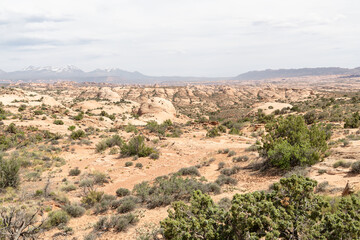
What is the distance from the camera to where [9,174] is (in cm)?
1230

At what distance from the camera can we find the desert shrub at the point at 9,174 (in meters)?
11.9

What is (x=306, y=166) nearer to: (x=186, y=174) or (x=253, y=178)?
(x=253, y=178)

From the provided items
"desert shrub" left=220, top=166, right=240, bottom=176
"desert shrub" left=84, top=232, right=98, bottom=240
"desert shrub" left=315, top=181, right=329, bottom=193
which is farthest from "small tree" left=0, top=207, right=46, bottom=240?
"desert shrub" left=220, top=166, right=240, bottom=176

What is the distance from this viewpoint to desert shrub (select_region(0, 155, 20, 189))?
11880 millimetres

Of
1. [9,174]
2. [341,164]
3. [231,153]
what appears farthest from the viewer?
[231,153]

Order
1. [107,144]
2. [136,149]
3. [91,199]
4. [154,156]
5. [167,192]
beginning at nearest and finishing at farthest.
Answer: [167,192] → [91,199] → [154,156] → [136,149] → [107,144]

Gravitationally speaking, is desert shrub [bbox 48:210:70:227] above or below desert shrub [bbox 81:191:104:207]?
above

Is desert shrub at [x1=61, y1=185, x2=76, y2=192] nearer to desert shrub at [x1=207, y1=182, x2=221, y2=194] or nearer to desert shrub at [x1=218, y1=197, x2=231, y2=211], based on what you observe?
desert shrub at [x1=207, y1=182, x2=221, y2=194]

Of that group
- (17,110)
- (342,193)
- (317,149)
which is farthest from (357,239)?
(17,110)

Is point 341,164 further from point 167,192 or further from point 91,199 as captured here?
point 91,199

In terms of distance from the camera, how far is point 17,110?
34531 mm

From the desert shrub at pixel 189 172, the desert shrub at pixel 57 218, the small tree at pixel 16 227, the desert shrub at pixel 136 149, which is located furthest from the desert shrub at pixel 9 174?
the desert shrub at pixel 189 172

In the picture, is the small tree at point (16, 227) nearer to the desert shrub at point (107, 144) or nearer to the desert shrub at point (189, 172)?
the desert shrub at point (189, 172)

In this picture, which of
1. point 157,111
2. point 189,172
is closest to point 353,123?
point 189,172
